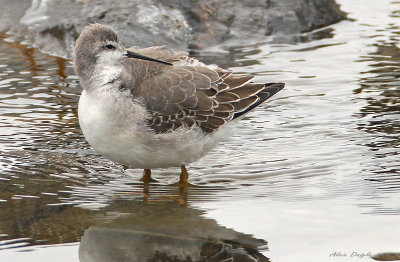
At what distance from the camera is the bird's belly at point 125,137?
6969 millimetres

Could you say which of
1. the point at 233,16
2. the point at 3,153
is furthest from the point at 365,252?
the point at 233,16

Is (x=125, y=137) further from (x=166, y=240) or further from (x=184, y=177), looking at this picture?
(x=166, y=240)

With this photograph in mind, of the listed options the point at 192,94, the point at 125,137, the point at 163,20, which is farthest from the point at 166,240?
the point at 163,20

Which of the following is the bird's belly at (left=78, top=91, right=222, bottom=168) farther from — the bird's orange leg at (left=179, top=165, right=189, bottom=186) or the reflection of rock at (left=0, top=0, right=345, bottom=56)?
the reflection of rock at (left=0, top=0, right=345, bottom=56)

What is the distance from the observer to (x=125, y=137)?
7020 mm

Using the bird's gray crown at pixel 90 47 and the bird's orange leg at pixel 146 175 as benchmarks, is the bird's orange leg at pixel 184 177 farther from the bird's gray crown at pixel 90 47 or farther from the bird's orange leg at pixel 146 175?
the bird's gray crown at pixel 90 47

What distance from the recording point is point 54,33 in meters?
11.9

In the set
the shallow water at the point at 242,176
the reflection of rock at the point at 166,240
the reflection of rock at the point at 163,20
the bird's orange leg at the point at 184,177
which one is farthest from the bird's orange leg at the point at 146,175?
the reflection of rock at the point at 163,20

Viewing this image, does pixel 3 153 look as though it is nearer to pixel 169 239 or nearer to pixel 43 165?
pixel 43 165

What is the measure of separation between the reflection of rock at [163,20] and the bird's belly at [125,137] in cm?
438

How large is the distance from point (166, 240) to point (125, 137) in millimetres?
1329

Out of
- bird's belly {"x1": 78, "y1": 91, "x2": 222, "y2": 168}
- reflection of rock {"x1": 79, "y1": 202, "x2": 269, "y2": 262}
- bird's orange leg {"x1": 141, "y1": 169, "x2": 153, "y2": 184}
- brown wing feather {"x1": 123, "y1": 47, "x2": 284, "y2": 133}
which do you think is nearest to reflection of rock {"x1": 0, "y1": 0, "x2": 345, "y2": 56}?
brown wing feather {"x1": 123, "y1": 47, "x2": 284, "y2": 133}

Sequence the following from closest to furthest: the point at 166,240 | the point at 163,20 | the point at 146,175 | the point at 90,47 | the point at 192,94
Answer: the point at 166,240, the point at 90,47, the point at 192,94, the point at 146,175, the point at 163,20

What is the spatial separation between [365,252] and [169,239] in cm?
165
